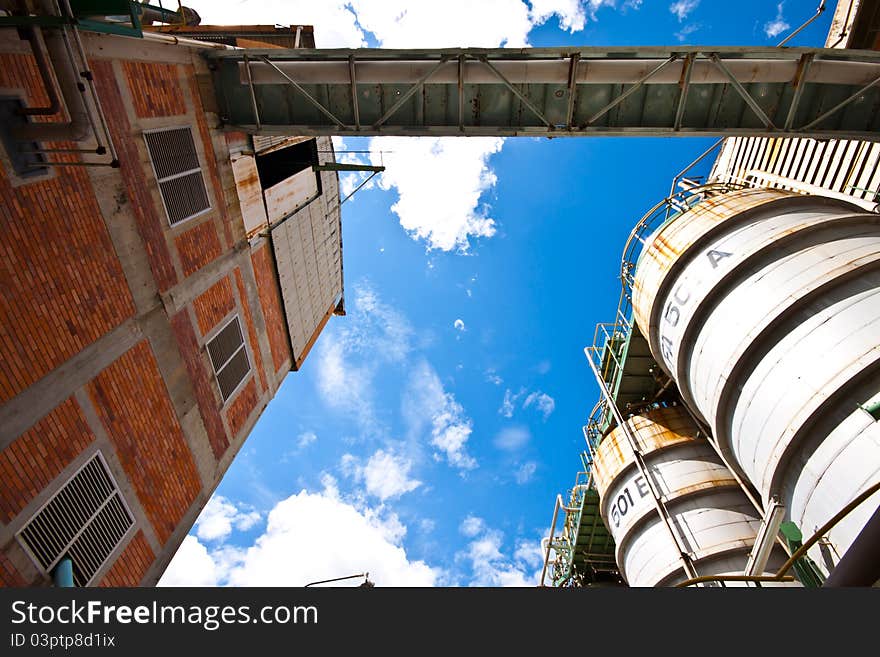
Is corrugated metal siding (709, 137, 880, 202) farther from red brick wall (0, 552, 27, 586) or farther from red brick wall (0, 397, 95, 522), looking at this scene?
red brick wall (0, 552, 27, 586)

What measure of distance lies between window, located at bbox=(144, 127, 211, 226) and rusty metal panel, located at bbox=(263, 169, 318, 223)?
8.57ft

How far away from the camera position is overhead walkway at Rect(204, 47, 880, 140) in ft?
28.3

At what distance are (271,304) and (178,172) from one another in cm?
471

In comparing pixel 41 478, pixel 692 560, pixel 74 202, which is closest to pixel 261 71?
pixel 74 202

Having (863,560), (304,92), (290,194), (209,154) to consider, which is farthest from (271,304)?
(863,560)

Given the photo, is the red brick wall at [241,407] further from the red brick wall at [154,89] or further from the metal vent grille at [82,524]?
the red brick wall at [154,89]

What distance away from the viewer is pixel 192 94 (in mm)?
8859

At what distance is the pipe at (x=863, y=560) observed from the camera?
9.91 ft

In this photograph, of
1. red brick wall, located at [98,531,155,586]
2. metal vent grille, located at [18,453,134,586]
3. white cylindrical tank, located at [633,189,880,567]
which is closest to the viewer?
metal vent grille, located at [18,453,134,586]

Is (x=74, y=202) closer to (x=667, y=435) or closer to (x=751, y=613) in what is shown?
(x=751, y=613)

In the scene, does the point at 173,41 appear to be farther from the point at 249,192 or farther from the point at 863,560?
the point at 863,560

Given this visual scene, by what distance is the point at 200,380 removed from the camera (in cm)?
912

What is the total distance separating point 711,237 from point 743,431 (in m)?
4.04

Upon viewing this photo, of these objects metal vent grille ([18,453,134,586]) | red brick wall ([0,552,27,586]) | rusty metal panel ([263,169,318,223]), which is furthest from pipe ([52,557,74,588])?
rusty metal panel ([263,169,318,223])
